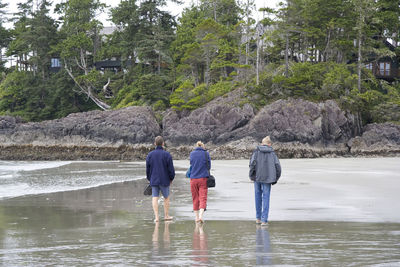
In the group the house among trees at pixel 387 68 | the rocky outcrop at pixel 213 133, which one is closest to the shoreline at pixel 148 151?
the rocky outcrop at pixel 213 133

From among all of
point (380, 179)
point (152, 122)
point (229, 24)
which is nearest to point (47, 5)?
point (229, 24)

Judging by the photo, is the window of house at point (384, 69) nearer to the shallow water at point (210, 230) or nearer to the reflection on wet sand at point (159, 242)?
the shallow water at point (210, 230)

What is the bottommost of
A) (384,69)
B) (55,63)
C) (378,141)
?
(378,141)

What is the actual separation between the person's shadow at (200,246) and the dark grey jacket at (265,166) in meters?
1.57

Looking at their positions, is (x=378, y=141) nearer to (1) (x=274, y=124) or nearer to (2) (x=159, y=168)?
(1) (x=274, y=124)

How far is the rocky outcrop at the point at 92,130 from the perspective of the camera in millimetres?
42969

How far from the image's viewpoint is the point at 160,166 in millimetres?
9836

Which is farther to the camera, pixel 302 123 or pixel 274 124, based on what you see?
pixel 274 124

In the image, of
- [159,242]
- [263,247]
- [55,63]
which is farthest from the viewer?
[55,63]

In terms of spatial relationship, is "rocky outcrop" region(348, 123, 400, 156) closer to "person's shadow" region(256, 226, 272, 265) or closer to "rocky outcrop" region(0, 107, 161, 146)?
"rocky outcrop" region(0, 107, 161, 146)

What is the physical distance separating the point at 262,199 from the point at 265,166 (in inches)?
29.1

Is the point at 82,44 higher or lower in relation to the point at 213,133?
higher

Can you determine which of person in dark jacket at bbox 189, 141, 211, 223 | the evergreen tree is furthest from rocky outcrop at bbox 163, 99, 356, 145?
person in dark jacket at bbox 189, 141, 211, 223

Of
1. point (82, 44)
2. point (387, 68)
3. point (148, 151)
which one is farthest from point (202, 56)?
point (387, 68)
